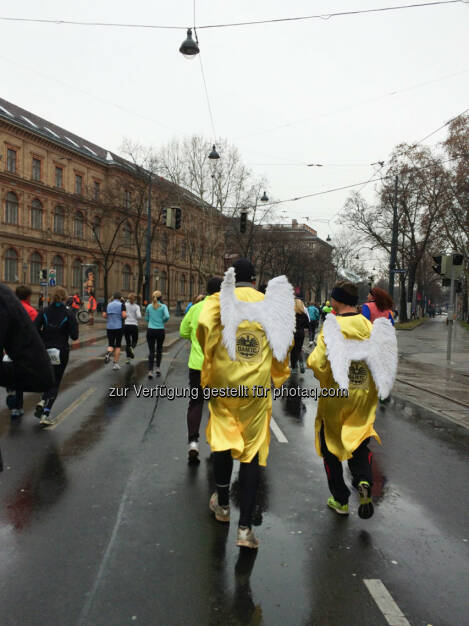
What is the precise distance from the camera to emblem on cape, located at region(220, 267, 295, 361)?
3451 mm

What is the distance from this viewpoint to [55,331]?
6574 mm

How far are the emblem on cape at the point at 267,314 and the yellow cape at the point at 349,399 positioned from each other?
349 mm

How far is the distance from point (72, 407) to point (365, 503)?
527cm

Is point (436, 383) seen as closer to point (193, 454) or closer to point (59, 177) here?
point (193, 454)

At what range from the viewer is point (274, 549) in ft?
10.7

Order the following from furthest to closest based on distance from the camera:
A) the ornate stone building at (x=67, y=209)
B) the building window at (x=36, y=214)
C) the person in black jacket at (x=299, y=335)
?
1. the building window at (x=36, y=214)
2. the ornate stone building at (x=67, y=209)
3. the person in black jacket at (x=299, y=335)

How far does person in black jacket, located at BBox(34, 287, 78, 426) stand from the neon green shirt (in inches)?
74.0

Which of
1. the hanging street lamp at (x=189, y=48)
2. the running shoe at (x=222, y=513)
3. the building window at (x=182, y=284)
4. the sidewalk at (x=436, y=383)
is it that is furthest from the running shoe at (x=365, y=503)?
the building window at (x=182, y=284)

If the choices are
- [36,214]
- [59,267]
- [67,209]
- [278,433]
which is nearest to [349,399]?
[278,433]

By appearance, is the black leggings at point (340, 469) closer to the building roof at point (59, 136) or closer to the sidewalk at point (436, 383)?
the sidewalk at point (436, 383)

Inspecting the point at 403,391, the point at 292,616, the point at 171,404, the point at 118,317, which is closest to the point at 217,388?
the point at 292,616

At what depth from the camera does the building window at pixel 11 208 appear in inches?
1639

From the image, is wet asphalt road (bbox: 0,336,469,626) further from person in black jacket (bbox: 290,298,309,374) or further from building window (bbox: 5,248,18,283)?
building window (bbox: 5,248,18,283)

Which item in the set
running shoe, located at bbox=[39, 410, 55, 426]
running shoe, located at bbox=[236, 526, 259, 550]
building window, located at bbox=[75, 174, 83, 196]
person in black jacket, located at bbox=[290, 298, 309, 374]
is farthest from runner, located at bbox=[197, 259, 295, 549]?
building window, located at bbox=[75, 174, 83, 196]
